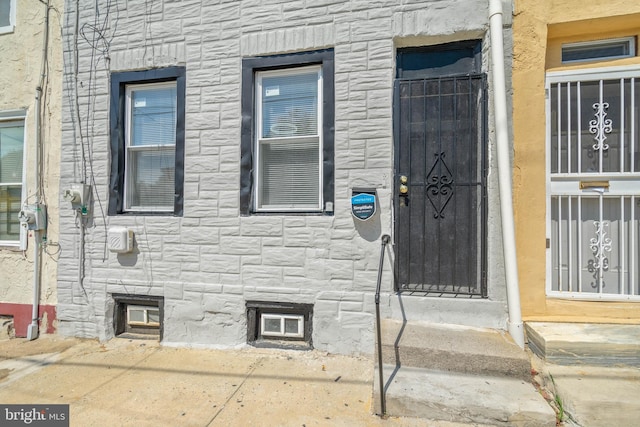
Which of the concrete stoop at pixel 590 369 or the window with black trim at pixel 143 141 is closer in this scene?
the concrete stoop at pixel 590 369

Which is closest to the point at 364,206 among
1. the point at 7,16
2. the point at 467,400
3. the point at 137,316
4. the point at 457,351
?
the point at 457,351

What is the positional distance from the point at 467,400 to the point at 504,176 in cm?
190

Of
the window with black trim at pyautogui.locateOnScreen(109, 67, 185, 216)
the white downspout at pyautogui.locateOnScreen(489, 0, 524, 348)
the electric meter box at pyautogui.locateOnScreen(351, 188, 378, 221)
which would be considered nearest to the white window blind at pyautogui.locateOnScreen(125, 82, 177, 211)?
the window with black trim at pyautogui.locateOnScreen(109, 67, 185, 216)

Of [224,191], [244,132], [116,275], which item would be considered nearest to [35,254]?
[116,275]

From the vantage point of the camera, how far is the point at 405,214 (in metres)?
3.20

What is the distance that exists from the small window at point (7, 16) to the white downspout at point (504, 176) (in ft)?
19.4

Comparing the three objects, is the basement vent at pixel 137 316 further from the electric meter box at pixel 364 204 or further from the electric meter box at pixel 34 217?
the electric meter box at pixel 364 204

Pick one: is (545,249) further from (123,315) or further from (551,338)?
(123,315)

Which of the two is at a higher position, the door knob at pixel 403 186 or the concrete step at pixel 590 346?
the door knob at pixel 403 186

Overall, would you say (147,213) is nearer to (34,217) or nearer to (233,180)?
(233,180)

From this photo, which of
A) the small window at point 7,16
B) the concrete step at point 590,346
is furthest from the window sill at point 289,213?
the small window at point 7,16

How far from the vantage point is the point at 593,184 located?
3006 millimetres

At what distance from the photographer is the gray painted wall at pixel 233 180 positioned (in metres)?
3.19

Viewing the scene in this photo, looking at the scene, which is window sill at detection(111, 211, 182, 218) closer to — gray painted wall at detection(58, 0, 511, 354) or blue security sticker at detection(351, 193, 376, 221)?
gray painted wall at detection(58, 0, 511, 354)
